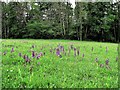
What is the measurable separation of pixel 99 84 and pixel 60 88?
31.8 inches

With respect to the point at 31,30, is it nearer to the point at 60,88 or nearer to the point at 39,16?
the point at 39,16

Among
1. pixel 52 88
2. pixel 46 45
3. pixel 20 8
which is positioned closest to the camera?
pixel 52 88

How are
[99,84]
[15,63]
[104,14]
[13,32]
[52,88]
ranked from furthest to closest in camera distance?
1. [104,14]
2. [13,32]
3. [15,63]
4. [99,84]
5. [52,88]

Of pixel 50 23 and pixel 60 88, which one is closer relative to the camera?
pixel 60 88

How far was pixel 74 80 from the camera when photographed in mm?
4621

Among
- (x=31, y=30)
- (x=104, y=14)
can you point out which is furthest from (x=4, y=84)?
(x=104, y=14)

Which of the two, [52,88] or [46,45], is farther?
[46,45]

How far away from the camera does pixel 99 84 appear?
14.4 feet

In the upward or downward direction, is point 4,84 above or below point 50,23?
below

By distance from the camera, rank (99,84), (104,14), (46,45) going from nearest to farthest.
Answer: (99,84) → (46,45) → (104,14)

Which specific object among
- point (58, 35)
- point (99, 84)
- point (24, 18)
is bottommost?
point (99, 84)

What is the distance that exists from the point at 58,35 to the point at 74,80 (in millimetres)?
5473

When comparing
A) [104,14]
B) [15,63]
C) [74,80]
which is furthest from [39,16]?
[104,14]

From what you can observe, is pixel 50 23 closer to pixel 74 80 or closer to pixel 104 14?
pixel 74 80
